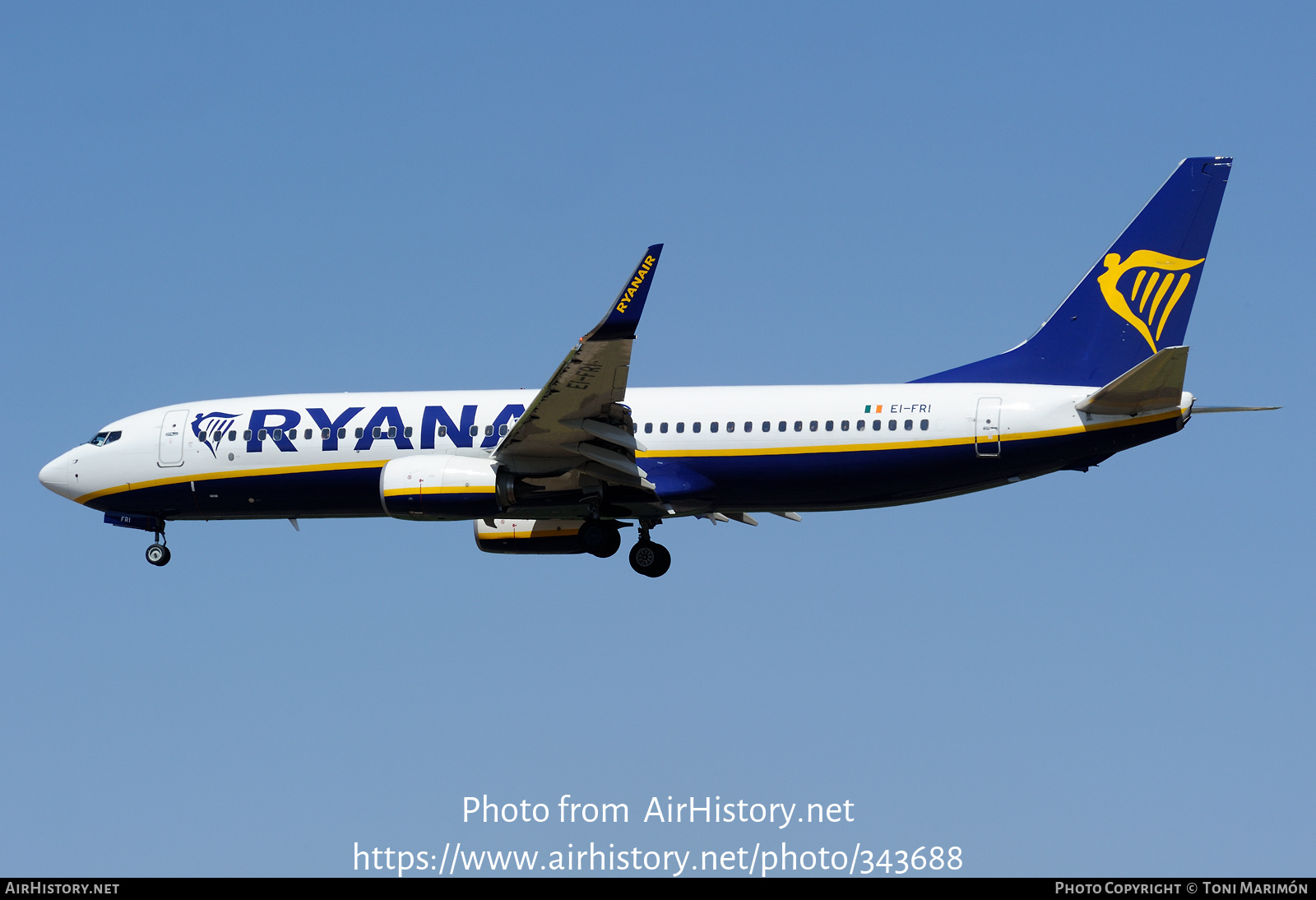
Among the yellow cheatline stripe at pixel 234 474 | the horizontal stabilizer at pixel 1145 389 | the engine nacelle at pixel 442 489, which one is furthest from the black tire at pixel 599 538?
the horizontal stabilizer at pixel 1145 389

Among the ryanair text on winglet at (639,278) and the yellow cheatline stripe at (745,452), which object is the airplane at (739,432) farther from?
the ryanair text on winglet at (639,278)

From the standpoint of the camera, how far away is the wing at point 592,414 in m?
27.7

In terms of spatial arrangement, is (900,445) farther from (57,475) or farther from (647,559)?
(57,475)

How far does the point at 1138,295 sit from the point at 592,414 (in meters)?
10.8

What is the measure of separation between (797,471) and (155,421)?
14.3 meters

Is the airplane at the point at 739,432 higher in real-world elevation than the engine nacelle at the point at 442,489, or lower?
higher

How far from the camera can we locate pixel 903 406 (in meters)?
30.6

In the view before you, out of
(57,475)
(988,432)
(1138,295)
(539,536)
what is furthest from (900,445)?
(57,475)

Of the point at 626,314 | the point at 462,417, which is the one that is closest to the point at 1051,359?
the point at 626,314

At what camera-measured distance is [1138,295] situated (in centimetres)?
3114

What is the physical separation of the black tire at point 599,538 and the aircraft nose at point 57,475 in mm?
11866

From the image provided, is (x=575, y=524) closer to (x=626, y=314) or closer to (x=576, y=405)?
(x=576, y=405)

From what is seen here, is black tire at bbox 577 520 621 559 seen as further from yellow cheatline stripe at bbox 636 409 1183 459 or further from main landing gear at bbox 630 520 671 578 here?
yellow cheatline stripe at bbox 636 409 1183 459

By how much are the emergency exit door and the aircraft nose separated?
19.8 m
